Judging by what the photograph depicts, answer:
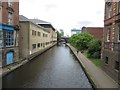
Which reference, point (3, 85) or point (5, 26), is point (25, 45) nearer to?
point (5, 26)

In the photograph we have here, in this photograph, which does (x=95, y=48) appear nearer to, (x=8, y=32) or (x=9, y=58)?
(x=9, y=58)

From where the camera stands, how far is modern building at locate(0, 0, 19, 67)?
22.3 metres

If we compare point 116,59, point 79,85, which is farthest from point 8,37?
point 116,59

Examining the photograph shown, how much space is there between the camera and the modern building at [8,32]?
73.3ft

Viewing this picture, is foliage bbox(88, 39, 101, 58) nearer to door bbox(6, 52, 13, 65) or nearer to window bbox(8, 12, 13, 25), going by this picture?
door bbox(6, 52, 13, 65)

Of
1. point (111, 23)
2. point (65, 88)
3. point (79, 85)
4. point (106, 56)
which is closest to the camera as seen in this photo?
point (65, 88)

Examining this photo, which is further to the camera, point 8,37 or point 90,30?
point 90,30

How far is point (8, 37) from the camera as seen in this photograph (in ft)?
79.7

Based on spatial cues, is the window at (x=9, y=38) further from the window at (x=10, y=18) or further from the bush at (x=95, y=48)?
the bush at (x=95, y=48)

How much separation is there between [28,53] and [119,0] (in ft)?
69.1

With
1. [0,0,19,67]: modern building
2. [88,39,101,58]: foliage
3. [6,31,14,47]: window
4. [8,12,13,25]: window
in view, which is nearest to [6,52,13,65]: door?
[0,0,19,67]: modern building

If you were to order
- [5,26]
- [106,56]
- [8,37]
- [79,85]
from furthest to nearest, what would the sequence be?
[8,37] < [5,26] < [106,56] < [79,85]

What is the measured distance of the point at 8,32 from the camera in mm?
24219

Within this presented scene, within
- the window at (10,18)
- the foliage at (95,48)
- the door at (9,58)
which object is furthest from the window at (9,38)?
the foliage at (95,48)
